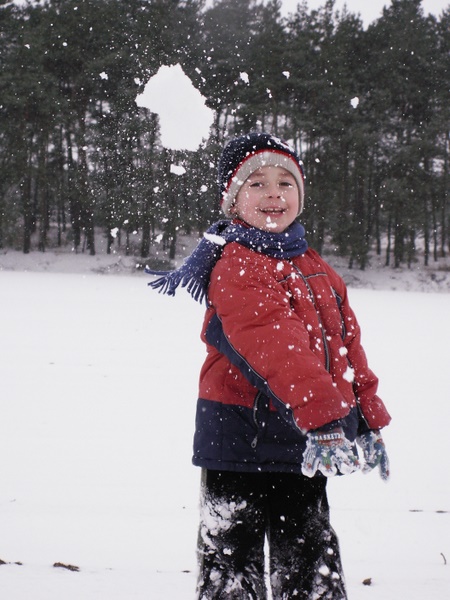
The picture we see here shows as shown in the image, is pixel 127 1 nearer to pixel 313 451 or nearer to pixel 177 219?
pixel 177 219

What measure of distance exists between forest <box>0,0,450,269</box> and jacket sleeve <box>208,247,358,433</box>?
66.7ft

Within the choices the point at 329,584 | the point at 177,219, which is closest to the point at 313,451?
the point at 329,584

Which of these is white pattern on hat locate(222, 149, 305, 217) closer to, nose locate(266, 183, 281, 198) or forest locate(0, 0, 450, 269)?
nose locate(266, 183, 281, 198)

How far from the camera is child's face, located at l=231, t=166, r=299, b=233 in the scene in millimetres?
1771

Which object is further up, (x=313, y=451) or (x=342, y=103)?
(x=342, y=103)

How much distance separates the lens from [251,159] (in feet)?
5.98

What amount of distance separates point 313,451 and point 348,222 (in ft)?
83.8

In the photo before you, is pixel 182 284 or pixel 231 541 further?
pixel 182 284

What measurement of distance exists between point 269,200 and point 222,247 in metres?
0.20

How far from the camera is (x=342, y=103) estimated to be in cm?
2531

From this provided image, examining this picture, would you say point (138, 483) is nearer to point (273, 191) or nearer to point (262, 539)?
point (262, 539)

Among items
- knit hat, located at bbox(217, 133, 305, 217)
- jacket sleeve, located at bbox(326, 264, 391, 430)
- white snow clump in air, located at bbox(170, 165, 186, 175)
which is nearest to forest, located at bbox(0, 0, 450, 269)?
white snow clump in air, located at bbox(170, 165, 186, 175)

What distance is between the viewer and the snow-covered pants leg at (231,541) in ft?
5.32

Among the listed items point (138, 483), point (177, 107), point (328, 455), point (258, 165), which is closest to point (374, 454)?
point (328, 455)
